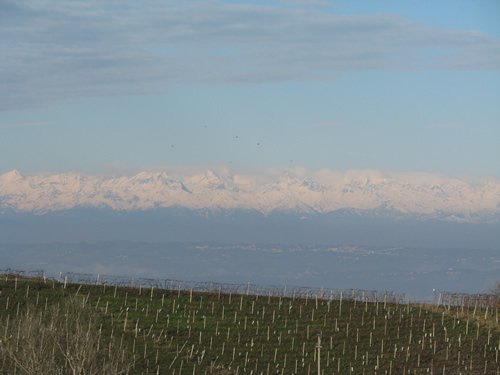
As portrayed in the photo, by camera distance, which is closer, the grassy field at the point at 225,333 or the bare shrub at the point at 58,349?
the bare shrub at the point at 58,349

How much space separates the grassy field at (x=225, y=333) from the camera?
100688 millimetres

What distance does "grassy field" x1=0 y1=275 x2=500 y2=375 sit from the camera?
330 feet

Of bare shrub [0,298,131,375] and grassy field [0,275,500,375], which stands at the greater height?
bare shrub [0,298,131,375]

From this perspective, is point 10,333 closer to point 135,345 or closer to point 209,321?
point 135,345

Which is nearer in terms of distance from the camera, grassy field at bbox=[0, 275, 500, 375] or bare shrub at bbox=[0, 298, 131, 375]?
bare shrub at bbox=[0, 298, 131, 375]

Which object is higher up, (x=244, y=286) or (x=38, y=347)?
(x=38, y=347)

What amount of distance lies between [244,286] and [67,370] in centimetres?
5243

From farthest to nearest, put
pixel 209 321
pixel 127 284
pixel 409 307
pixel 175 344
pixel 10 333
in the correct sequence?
pixel 127 284 < pixel 409 307 < pixel 209 321 < pixel 175 344 < pixel 10 333

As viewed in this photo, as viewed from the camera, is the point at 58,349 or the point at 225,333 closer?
the point at 58,349

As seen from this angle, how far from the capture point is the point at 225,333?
118188 millimetres

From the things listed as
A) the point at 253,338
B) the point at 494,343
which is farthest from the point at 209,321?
the point at 494,343

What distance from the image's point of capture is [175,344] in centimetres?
11300

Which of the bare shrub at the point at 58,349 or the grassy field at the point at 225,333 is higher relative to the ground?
the bare shrub at the point at 58,349

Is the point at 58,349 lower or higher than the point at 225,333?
higher
